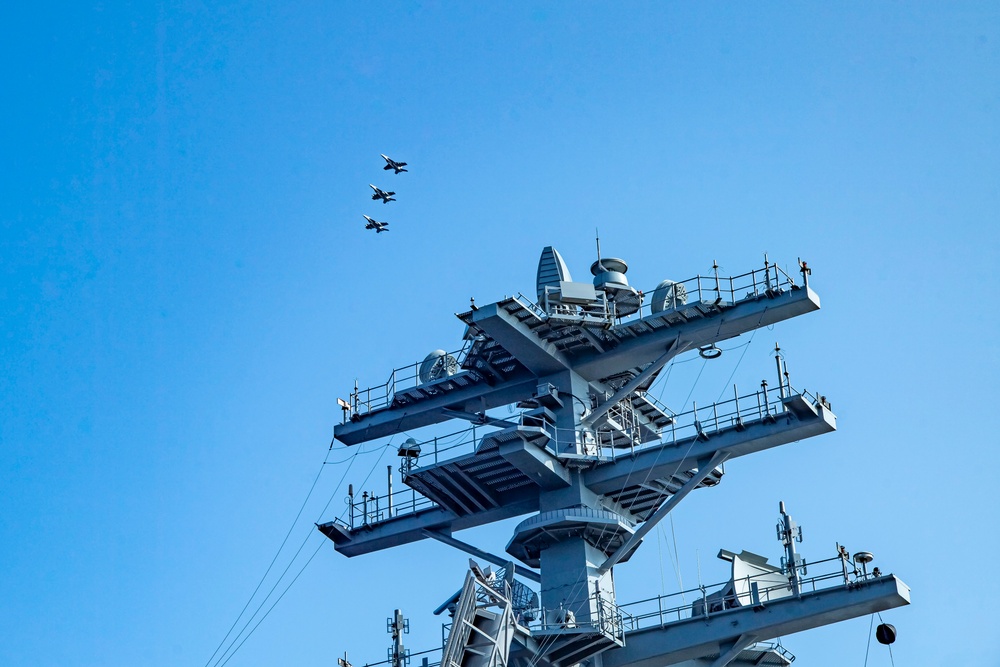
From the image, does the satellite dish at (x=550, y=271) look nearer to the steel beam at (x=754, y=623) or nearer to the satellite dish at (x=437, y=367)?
the satellite dish at (x=437, y=367)

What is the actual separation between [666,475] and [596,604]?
457 centimetres

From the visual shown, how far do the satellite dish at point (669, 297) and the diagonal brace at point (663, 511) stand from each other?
15.1ft

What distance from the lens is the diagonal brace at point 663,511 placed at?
1939 inches

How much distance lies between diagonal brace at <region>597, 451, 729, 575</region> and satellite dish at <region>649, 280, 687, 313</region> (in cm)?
460

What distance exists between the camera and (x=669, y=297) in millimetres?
50875

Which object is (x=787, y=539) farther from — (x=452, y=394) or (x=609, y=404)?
(x=452, y=394)

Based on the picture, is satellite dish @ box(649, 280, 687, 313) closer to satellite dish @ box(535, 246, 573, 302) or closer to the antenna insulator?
satellite dish @ box(535, 246, 573, 302)

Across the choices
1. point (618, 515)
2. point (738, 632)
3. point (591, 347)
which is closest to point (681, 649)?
point (738, 632)

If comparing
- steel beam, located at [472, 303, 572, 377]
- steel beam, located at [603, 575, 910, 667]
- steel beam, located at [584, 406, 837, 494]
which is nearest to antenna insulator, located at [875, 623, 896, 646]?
steel beam, located at [603, 575, 910, 667]

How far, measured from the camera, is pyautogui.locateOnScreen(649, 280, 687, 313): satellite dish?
167 feet

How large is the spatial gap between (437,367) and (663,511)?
9032mm

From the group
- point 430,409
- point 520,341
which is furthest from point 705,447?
point 430,409

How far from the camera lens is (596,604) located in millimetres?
48312

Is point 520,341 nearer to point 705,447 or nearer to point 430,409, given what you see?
point 430,409
